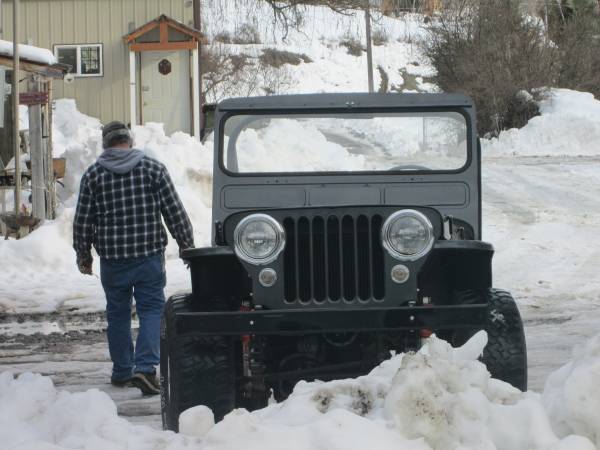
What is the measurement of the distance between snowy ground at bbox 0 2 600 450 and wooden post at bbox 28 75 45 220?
0.99 metres

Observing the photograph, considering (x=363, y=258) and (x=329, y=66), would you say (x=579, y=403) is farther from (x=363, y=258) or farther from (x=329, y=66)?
(x=329, y=66)

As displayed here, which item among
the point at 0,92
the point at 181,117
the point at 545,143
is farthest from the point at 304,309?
the point at 545,143

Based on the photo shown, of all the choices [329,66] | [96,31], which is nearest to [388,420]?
[96,31]

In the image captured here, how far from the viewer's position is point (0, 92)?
1366cm

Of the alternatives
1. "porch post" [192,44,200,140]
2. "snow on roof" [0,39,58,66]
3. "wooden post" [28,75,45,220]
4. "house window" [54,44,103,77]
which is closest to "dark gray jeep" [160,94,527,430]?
"wooden post" [28,75,45,220]

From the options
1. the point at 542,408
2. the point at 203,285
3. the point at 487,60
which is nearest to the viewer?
the point at 542,408

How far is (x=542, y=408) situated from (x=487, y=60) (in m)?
32.4

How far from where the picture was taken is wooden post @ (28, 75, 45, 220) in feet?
51.2

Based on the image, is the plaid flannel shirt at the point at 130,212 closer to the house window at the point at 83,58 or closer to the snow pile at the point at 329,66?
the house window at the point at 83,58

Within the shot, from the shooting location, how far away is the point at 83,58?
26.5 meters

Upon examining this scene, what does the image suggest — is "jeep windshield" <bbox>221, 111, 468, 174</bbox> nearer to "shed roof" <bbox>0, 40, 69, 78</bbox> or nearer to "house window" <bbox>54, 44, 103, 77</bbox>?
"shed roof" <bbox>0, 40, 69, 78</bbox>

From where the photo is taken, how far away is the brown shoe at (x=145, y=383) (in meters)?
6.54

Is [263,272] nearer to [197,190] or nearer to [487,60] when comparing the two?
[197,190]

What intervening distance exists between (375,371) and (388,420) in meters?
0.63
